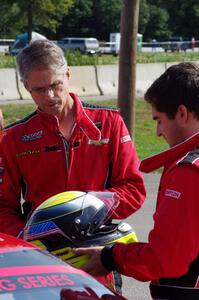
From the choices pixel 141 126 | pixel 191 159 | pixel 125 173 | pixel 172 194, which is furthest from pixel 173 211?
pixel 141 126

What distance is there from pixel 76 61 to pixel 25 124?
2726cm

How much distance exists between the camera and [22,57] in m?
3.77

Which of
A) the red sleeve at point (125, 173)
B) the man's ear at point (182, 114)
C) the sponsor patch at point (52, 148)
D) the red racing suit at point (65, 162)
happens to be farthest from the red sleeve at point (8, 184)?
the man's ear at point (182, 114)

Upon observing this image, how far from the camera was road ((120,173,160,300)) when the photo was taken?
6570 mm

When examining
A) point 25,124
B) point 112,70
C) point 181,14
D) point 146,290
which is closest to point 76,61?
point 112,70

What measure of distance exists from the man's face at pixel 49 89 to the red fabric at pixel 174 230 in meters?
1.06

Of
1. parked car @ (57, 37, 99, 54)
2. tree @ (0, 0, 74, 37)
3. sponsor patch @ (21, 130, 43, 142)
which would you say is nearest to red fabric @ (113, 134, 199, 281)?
sponsor patch @ (21, 130, 43, 142)

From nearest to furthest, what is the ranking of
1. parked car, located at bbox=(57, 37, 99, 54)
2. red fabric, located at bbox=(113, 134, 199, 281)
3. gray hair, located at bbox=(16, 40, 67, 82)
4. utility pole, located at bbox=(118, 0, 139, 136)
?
1. red fabric, located at bbox=(113, 134, 199, 281)
2. gray hair, located at bbox=(16, 40, 67, 82)
3. utility pole, located at bbox=(118, 0, 139, 136)
4. parked car, located at bbox=(57, 37, 99, 54)

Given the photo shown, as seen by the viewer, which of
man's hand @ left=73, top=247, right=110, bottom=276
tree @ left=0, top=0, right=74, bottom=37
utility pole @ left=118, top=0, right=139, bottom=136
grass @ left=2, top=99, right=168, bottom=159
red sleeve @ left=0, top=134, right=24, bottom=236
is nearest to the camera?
man's hand @ left=73, top=247, right=110, bottom=276

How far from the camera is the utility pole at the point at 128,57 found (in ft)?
35.4

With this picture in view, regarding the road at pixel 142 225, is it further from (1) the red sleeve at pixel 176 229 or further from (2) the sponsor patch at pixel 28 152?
(1) the red sleeve at pixel 176 229

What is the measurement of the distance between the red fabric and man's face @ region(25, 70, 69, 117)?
41.7 inches

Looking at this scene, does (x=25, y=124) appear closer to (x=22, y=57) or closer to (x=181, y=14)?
(x=22, y=57)

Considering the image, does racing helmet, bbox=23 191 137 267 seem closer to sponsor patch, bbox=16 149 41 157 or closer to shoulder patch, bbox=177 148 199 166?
shoulder patch, bbox=177 148 199 166
